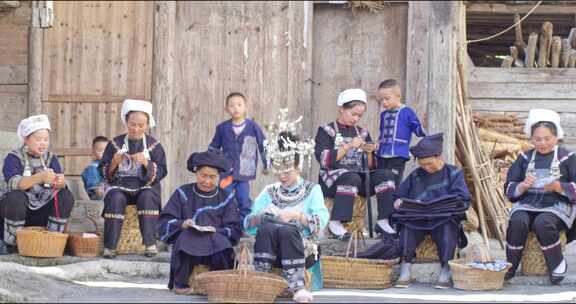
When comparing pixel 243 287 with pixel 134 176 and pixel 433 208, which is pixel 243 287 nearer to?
pixel 433 208

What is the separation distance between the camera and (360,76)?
39.3 feet

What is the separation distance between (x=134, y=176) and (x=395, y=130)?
7.89 ft

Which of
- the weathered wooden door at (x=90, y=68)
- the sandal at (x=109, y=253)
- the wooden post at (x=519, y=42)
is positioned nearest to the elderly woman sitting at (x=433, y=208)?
the sandal at (x=109, y=253)

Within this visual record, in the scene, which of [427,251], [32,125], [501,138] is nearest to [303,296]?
[427,251]

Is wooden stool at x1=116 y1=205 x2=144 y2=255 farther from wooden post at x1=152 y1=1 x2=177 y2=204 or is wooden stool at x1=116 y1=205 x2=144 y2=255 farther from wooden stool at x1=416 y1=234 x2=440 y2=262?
wooden stool at x1=416 y1=234 x2=440 y2=262

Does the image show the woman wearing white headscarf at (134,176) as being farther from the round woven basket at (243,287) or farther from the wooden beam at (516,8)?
the wooden beam at (516,8)

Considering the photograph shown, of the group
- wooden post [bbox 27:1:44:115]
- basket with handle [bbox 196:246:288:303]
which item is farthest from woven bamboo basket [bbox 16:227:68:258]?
wooden post [bbox 27:1:44:115]

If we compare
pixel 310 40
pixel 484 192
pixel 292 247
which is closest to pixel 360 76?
pixel 310 40

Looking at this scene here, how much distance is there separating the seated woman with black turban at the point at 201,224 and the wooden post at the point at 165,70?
298cm

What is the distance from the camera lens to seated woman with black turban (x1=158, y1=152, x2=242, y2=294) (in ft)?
28.4

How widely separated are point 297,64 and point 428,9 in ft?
4.72

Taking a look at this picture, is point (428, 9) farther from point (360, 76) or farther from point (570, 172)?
point (570, 172)

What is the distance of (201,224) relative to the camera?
8.84 m

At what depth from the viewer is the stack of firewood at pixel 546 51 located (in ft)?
38.8
